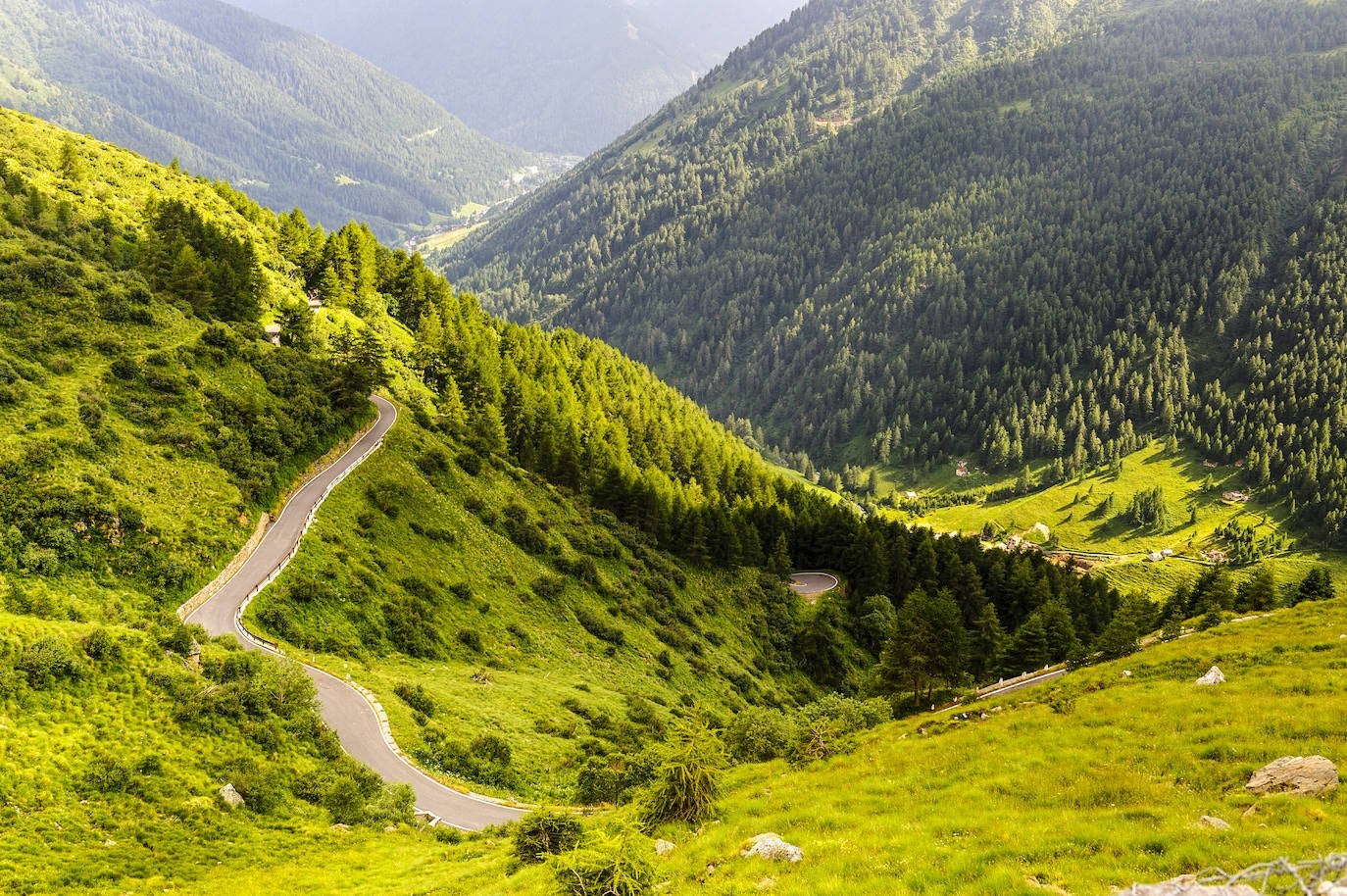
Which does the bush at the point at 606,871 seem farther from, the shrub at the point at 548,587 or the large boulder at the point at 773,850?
the shrub at the point at 548,587

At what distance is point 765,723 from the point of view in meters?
47.5

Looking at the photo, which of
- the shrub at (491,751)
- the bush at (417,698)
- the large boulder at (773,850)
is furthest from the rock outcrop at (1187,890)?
the bush at (417,698)

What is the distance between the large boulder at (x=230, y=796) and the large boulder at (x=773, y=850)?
24.3 meters

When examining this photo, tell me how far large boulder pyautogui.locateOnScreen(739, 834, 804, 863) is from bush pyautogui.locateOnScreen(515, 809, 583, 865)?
22.8 ft

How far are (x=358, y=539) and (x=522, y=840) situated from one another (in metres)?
45.0

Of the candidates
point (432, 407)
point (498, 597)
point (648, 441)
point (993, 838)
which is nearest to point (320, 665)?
point (498, 597)

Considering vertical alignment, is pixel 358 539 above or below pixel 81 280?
below

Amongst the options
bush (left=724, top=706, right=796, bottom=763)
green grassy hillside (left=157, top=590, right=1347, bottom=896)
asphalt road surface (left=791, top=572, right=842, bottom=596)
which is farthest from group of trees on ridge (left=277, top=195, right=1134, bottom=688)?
green grassy hillside (left=157, top=590, right=1347, bottom=896)

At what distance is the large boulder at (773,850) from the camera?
70.5 ft

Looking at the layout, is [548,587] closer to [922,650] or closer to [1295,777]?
[922,650]

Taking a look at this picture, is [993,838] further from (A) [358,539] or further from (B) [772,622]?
(B) [772,622]

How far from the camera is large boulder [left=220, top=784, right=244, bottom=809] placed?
31.5m

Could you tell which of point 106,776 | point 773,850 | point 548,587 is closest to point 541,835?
point 773,850

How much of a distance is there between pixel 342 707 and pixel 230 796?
483 inches
